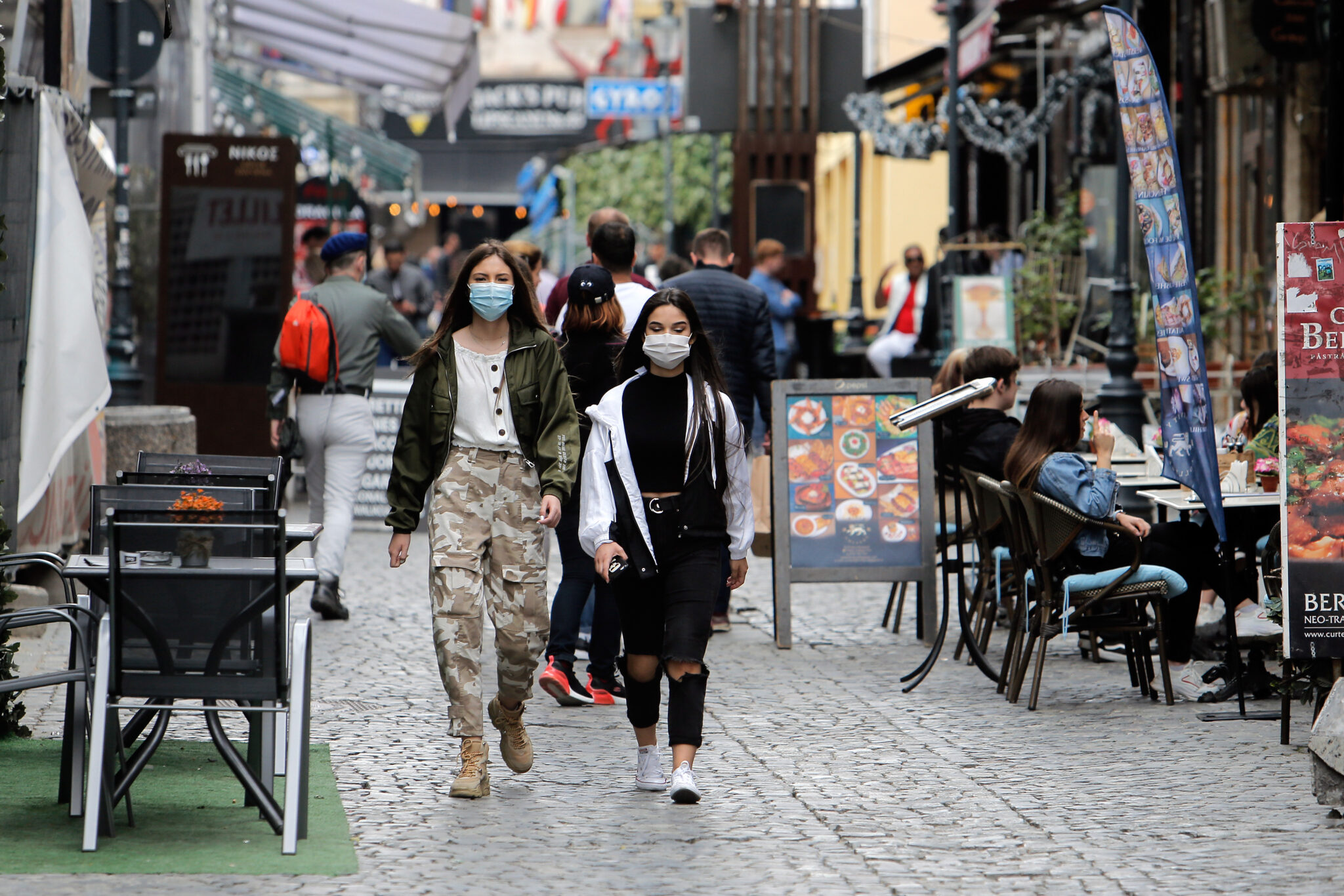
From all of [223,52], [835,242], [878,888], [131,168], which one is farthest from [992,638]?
[835,242]

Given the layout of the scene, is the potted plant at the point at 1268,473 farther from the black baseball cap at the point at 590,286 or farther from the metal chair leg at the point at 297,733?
the metal chair leg at the point at 297,733

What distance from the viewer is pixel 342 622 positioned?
1066cm

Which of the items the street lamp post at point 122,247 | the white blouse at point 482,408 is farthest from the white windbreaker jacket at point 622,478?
the street lamp post at point 122,247

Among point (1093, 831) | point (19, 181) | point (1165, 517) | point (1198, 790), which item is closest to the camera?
point (1093, 831)

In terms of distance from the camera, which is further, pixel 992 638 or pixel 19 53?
pixel 19 53

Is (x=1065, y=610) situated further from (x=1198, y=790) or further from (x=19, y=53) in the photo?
(x=19, y=53)

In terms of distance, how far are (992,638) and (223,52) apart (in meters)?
17.0

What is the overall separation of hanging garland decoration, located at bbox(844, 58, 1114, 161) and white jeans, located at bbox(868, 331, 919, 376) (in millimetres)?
2158

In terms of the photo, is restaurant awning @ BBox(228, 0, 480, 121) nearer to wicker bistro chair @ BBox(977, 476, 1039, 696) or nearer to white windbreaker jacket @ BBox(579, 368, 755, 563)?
wicker bistro chair @ BBox(977, 476, 1039, 696)

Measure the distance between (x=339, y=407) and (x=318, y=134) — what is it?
56.9 ft

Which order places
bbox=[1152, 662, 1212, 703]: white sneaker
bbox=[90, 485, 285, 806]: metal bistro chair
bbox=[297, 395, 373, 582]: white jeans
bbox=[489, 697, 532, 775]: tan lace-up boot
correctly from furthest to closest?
bbox=[297, 395, 373, 582]: white jeans → bbox=[1152, 662, 1212, 703]: white sneaker → bbox=[489, 697, 532, 775]: tan lace-up boot → bbox=[90, 485, 285, 806]: metal bistro chair

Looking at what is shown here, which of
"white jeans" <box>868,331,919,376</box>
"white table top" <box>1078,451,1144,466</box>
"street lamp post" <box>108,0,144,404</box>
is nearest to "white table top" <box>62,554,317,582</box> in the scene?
"white table top" <box>1078,451,1144,466</box>

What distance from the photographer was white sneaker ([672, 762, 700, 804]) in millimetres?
6457

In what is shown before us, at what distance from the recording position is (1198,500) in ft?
28.3
